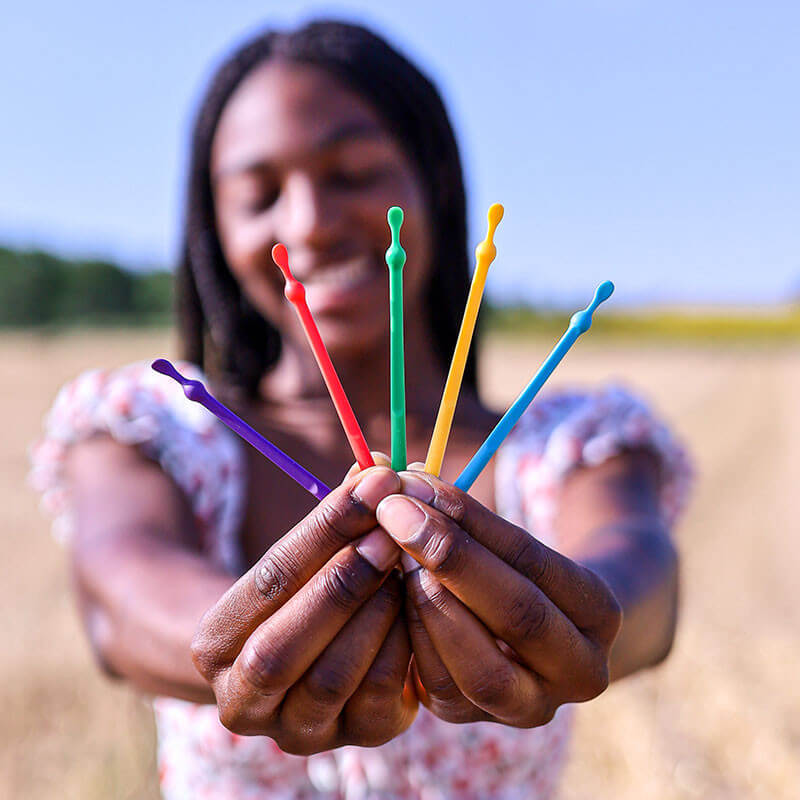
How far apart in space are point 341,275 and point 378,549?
52cm

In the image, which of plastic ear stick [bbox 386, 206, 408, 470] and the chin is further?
the chin

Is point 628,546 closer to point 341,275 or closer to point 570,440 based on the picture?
point 570,440

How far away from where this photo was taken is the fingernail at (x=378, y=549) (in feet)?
2.12

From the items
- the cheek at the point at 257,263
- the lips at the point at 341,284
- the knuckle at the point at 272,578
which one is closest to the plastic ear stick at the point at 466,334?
the knuckle at the point at 272,578

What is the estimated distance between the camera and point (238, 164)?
1144mm

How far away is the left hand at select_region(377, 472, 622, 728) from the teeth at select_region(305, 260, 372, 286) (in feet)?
1.58

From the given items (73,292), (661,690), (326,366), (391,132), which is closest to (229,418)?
(326,366)

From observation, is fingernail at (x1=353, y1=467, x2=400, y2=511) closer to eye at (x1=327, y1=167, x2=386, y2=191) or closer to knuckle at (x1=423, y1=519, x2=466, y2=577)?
knuckle at (x1=423, y1=519, x2=466, y2=577)

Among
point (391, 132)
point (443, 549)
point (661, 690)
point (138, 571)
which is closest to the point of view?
point (443, 549)

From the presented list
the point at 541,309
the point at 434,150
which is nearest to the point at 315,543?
the point at 434,150

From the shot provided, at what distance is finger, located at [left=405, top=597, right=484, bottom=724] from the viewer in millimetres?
680

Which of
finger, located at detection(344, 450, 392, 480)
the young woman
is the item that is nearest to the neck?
the young woman

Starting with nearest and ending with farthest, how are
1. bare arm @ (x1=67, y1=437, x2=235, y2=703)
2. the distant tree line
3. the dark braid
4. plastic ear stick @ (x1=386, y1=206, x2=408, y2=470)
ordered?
plastic ear stick @ (x1=386, y1=206, x2=408, y2=470)
bare arm @ (x1=67, y1=437, x2=235, y2=703)
the dark braid
the distant tree line

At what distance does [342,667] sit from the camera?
2.15 feet
